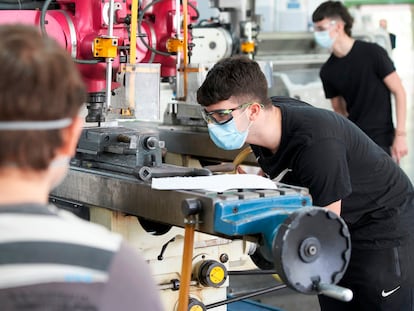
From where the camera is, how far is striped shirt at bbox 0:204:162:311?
93 centimetres

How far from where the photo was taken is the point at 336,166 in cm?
197

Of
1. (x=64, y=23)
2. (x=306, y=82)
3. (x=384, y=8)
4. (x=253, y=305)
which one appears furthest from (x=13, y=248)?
(x=384, y=8)

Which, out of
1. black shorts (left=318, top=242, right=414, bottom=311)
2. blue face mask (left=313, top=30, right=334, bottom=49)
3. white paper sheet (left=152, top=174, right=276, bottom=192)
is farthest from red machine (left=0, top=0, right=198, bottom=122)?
blue face mask (left=313, top=30, right=334, bottom=49)

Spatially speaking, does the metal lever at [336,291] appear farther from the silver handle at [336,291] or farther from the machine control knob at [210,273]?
the machine control knob at [210,273]

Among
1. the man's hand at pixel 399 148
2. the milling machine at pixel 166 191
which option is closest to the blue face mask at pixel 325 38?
the man's hand at pixel 399 148

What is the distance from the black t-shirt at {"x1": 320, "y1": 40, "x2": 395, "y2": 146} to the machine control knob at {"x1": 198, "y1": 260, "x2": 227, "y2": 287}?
5.81ft

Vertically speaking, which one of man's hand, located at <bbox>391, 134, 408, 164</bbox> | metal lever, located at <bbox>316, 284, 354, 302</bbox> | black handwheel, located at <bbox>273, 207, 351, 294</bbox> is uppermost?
black handwheel, located at <bbox>273, 207, 351, 294</bbox>

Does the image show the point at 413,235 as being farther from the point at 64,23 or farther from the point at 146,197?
the point at 64,23

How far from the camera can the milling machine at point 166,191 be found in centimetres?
167

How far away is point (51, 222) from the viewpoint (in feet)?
3.13

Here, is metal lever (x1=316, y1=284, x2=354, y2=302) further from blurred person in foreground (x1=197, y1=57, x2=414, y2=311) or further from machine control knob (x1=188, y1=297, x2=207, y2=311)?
machine control knob (x1=188, y1=297, x2=207, y2=311)

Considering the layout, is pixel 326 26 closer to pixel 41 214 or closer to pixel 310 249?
pixel 310 249

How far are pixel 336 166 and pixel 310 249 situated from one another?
1.33 feet

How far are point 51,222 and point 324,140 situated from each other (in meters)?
1.17
